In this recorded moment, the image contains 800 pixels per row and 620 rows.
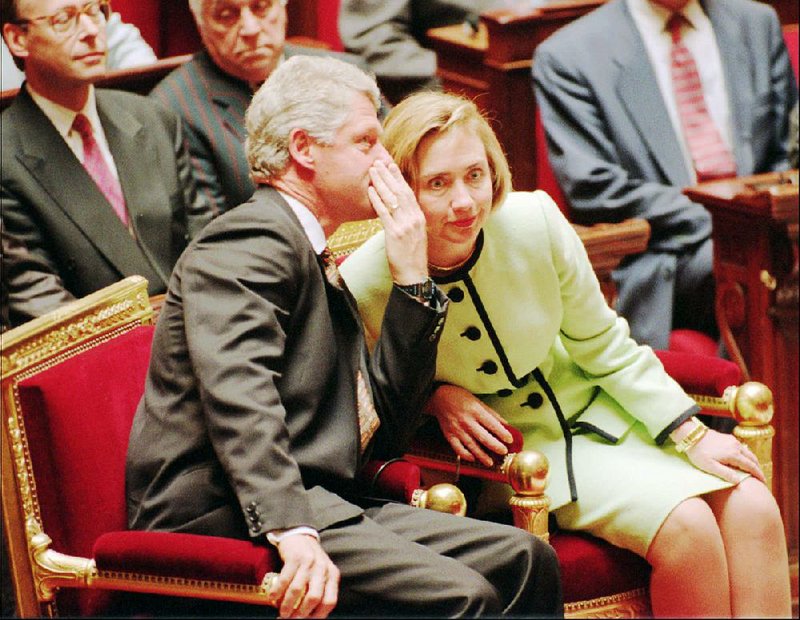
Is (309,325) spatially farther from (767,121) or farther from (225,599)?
(767,121)

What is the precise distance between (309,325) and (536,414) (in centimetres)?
53

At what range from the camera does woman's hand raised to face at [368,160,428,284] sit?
2141 millimetres

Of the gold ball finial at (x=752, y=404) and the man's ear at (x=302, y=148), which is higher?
the man's ear at (x=302, y=148)

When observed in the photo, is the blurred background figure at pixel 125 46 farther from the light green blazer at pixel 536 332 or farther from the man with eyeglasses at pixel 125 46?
the light green blazer at pixel 536 332

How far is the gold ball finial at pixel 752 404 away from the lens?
245cm

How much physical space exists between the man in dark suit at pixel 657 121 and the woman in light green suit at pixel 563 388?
99 cm

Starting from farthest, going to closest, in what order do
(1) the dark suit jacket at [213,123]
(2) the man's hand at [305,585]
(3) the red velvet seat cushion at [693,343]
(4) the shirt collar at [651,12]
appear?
(4) the shirt collar at [651,12], (3) the red velvet seat cushion at [693,343], (1) the dark suit jacket at [213,123], (2) the man's hand at [305,585]

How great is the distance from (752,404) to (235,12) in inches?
59.6

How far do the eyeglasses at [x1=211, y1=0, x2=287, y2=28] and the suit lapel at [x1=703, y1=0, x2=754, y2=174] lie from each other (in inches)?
48.2

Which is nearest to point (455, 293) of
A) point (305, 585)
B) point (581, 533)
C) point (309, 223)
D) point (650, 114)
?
point (309, 223)

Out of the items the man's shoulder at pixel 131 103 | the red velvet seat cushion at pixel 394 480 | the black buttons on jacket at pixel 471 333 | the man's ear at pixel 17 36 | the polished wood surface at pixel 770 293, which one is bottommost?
the polished wood surface at pixel 770 293

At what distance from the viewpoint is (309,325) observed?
6.86 feet

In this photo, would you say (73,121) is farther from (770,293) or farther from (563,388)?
(770,293)

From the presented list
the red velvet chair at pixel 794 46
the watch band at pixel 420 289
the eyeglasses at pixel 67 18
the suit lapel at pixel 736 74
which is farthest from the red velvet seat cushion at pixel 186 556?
the red velvet chair at pixel 794 46
